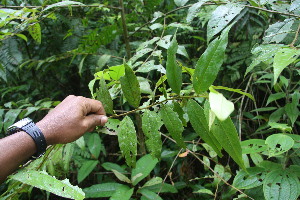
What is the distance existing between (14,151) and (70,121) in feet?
0.54

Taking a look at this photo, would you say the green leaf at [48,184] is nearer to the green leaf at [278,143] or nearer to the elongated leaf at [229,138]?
the elongated leaf at [229,138]

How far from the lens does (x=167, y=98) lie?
0.76 metres

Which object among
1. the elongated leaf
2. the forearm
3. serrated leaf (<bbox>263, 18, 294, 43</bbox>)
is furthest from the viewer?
serrated leaf (<bbox>263, 18, 294, 43</bbox>)

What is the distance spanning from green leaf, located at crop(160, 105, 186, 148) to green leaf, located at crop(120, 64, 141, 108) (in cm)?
8

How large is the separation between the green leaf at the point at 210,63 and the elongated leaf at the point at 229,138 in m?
0.09

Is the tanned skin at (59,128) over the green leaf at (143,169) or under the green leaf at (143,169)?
over

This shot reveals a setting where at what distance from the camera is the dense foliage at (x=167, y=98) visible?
622 mm

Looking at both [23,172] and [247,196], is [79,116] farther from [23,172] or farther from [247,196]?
[247,196]

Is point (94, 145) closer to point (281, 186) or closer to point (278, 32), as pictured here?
point (281, 186)

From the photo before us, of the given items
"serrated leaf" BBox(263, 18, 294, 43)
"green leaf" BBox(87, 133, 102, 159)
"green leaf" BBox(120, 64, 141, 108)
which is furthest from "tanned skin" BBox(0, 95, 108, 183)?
"green leaf" BBox(87, 133, 102, 159)

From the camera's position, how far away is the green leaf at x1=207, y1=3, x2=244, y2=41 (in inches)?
33.8

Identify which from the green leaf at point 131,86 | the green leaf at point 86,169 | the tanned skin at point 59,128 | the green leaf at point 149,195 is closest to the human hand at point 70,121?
the tanned skin at point 59,128

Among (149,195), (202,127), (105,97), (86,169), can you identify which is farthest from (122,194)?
(202,127)

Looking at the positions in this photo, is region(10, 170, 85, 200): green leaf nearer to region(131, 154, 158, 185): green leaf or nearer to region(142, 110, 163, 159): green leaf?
region(142, 110, 163, 159): green leaf
